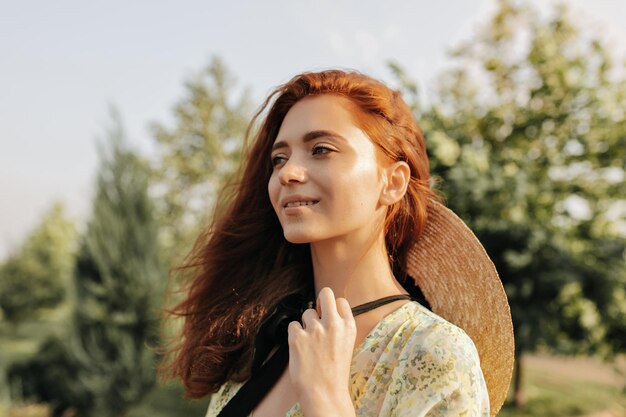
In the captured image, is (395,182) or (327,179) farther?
(395,182)

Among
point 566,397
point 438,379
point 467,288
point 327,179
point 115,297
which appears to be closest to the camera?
point 438,379

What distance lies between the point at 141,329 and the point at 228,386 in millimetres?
8458

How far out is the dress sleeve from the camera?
1.42 m

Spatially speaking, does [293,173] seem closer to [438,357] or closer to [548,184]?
[438,357]

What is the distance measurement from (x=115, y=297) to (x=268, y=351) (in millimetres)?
8717

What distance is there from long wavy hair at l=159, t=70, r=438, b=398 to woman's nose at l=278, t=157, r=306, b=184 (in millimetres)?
239

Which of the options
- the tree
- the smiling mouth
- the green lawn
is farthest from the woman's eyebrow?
the green lawn

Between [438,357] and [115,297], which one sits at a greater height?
[438,357]

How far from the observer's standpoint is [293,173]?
1.74m

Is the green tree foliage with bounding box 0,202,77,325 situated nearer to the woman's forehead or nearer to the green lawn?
the green lawn

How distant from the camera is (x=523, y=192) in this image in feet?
19.8

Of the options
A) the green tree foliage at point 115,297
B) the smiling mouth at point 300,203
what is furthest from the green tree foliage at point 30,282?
the smiling mouth at point 300,203

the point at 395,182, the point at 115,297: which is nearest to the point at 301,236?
the point at 395,182

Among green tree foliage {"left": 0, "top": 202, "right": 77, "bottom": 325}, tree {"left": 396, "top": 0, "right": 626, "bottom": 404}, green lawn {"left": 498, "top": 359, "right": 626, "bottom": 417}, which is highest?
tree {"left": 396, "top": 0, "right": 626, "bottom": 404}
